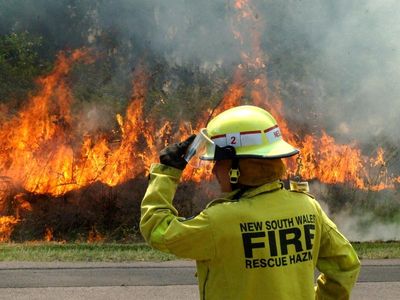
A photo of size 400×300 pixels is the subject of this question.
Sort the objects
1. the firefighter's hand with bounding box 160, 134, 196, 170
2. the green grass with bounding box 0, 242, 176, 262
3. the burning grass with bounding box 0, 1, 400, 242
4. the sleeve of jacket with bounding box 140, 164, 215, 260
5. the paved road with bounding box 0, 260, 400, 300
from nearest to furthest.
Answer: the sleeve of jacket with bounding box 140, 164, 215, 260, the firefighter's hand with bounding box 160, 134, 196, 170, the paved road with bounding box 0, 260, 400, 300, the green grass with bounding box 0, 242, 176, 262, the burning grass with bounding box 0, 1, 400, 242

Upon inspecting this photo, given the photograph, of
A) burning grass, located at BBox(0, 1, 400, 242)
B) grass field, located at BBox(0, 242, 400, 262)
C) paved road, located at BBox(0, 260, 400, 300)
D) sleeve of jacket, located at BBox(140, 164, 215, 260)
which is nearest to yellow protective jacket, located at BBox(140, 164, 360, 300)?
sleeve of jacket, located at BBox(140, 164, 215, 260)

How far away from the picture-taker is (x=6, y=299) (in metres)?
6.14

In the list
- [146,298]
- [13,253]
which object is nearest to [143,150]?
[13,253]

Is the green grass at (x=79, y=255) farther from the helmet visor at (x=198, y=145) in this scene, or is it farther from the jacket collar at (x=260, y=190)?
the jacket collar at (x=260, y=190)

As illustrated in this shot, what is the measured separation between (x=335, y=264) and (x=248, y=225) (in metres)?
0.50

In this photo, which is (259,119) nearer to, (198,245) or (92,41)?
(198,245)

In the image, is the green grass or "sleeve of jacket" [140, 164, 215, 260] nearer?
"sleeve of jacket" [140, 164, 215, 260]

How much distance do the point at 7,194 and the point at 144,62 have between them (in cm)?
408

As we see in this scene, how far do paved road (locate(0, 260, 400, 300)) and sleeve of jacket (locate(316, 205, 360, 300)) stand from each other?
406cm

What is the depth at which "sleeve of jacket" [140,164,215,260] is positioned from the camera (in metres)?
2.15

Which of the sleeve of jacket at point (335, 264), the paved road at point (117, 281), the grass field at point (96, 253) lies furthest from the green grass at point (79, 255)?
the sleeve of jacket at point (335, 264)

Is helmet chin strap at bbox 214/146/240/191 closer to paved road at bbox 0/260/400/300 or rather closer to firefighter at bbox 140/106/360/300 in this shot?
firefighter at bbox 140/106/360/300

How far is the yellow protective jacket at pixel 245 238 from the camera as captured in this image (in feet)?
7.05

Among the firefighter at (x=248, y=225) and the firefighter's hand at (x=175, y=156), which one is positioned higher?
the firefighter's hand at (x=175, y=156)
